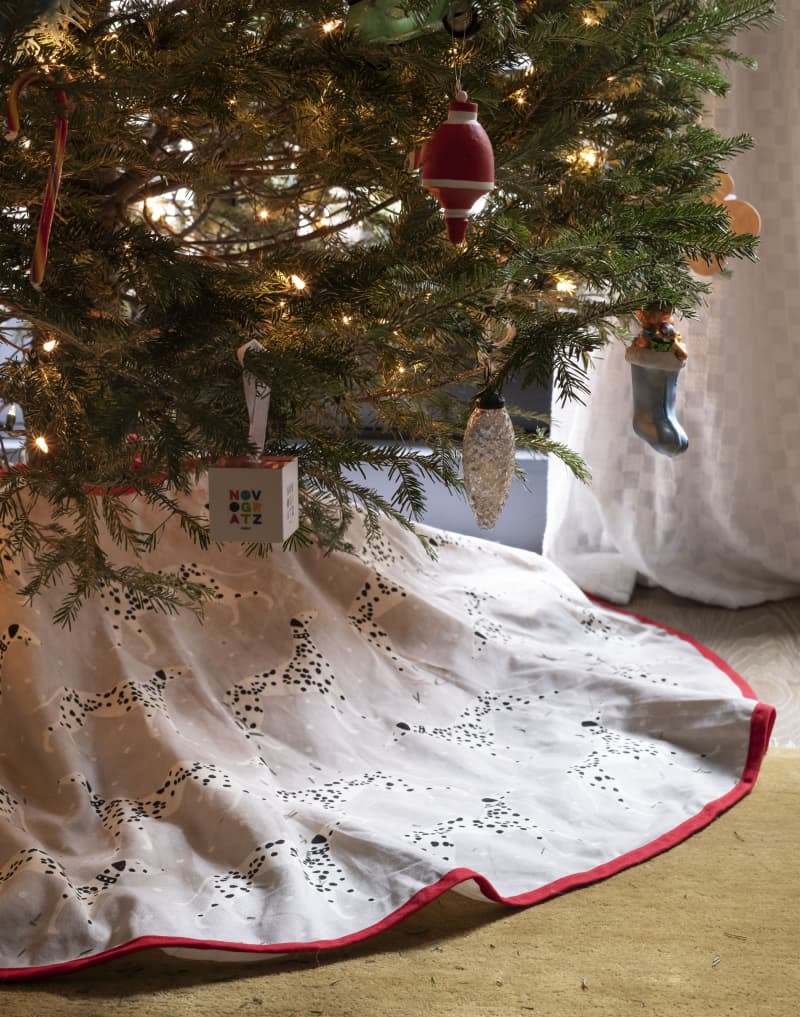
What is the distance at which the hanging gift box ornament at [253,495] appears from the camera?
3.19 ft

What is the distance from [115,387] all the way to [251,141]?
0.95 ft

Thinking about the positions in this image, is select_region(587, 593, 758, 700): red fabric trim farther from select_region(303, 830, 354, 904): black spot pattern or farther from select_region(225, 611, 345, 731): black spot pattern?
select_region(303, 830, 354, 904): black spot pattern

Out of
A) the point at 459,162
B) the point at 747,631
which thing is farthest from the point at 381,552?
the point at 459,162

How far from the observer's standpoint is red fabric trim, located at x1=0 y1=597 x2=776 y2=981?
1.16 meters

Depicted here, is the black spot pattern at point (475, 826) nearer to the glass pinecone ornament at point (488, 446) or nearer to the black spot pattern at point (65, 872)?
the black spot pattern at point (65, 872)

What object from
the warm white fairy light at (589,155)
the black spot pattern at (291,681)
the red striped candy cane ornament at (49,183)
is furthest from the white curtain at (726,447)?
the red striped candy cane ornament at (49,183)

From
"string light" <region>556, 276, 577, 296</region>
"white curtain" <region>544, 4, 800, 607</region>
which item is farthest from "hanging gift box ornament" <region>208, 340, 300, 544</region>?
"white curtain" <region>544, 4, 800, 607</region>

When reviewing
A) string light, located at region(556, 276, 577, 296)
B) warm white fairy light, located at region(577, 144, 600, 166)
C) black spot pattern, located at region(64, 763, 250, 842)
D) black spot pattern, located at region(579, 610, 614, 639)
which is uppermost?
warm white fairy light, located at region(577, 144, 600, 166)

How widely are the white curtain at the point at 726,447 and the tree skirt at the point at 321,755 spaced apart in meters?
0.47

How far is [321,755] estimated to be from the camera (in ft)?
5.17

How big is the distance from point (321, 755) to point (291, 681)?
0.45 ft

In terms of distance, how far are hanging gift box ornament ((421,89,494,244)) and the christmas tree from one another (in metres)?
0.06

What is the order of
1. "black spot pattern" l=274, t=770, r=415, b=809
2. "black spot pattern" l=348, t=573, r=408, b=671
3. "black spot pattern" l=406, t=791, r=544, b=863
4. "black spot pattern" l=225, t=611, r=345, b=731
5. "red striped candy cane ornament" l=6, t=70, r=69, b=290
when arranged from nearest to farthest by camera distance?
1. "red striped candy cane ornament" l=6, t=70, r=69, b=290
2. "black spot pattern" l=406, t=791, r=544, b=863
3. "black spot pattern" l=274, t=770, r=415, b=809
4. "black spot pattern" l=225, t=611, r=345, b=731
5. "black spot pattern" l=348, t=573, r=408, b=671

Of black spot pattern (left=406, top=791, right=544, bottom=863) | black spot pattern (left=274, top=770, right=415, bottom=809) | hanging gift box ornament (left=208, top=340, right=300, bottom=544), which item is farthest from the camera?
black spot pattern (left=274, top=770, right=415, bottom=809)
